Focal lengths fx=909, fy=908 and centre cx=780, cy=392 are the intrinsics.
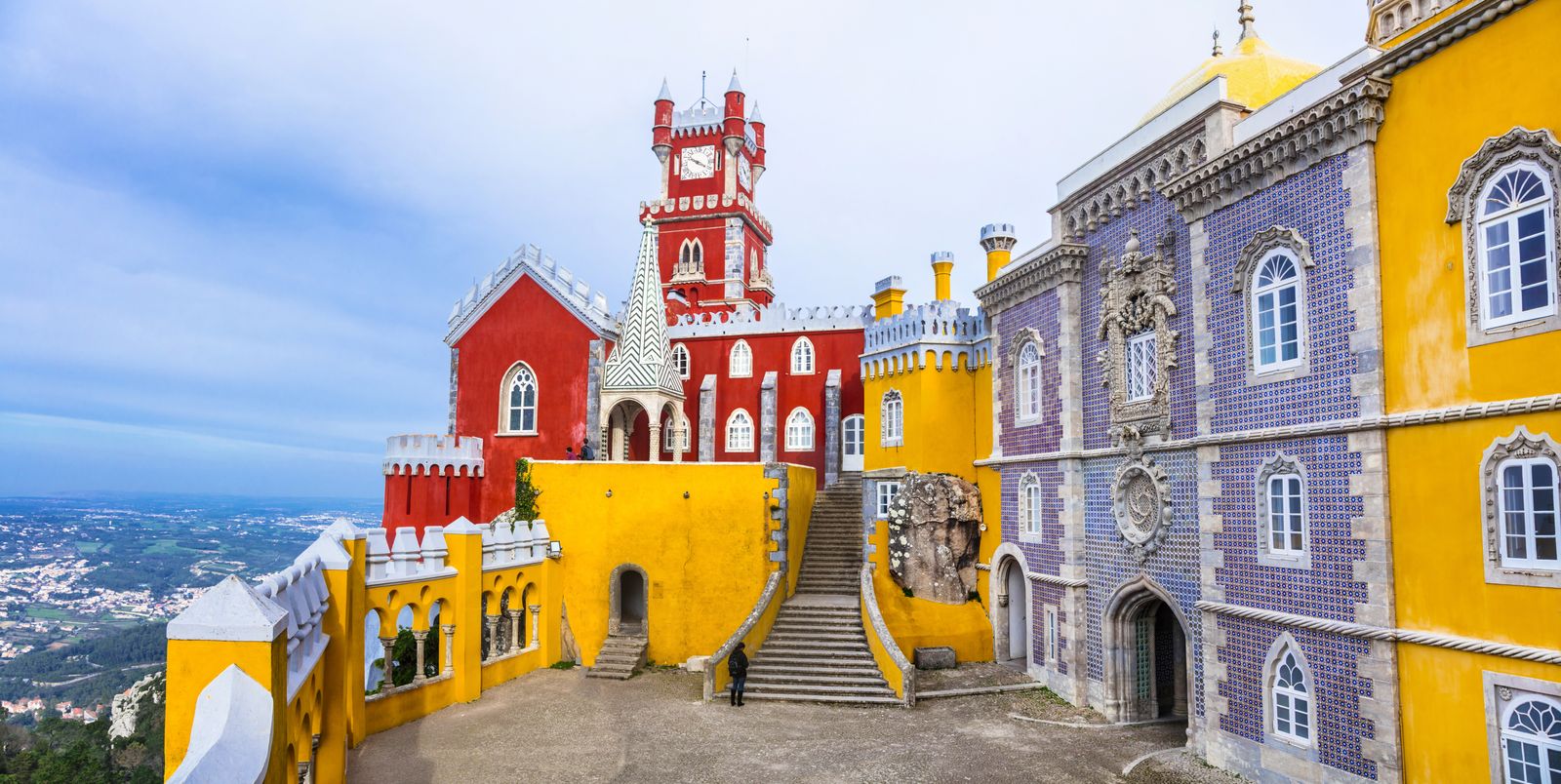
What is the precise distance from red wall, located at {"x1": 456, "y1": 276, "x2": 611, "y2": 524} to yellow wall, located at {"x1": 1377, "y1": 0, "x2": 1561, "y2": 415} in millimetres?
19338

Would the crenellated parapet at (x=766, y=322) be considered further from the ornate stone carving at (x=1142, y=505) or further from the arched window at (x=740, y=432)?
the ornate stone carving at (x=1142, y=505)

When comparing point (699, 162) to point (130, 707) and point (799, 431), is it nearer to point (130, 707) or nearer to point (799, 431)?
point (799, 431)

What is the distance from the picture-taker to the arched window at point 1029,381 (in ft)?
60.1

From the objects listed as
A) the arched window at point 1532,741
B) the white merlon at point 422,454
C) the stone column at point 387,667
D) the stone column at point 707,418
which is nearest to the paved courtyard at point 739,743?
the stone column at point 387,667

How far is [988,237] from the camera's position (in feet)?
73.6

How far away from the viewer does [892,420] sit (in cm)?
2308

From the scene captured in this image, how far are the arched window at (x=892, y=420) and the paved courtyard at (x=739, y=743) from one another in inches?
293

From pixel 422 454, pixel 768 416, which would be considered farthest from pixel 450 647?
pixel 768 416

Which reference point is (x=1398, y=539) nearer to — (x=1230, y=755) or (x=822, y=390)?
(x=1230, y=755)

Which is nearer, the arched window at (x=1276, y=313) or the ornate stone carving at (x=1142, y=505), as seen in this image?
the arched window at (x=1276, y=313)

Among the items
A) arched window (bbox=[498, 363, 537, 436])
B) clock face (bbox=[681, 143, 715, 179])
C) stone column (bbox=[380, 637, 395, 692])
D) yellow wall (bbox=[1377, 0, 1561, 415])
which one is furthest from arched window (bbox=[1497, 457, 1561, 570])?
clock face (bbox=[681, 143, 715, 179])

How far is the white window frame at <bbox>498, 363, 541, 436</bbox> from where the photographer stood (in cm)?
2561

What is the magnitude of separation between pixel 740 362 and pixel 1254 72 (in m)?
18.1

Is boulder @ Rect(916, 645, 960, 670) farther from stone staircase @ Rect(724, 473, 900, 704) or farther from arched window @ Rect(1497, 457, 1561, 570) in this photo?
arched window @ Rect(1497, 457, 1561, 570)
